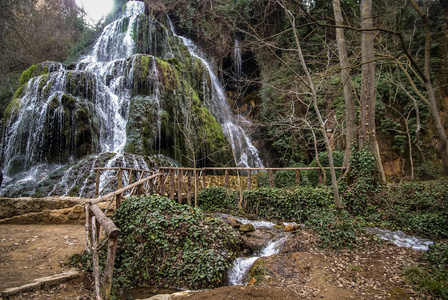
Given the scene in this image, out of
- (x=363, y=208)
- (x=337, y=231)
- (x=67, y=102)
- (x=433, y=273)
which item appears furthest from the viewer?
(x=67, y=102)

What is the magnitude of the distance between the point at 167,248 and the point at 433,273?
4.60 metres

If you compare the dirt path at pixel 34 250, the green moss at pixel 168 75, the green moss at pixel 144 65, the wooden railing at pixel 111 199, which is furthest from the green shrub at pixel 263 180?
the dirt path at pixel 34 250

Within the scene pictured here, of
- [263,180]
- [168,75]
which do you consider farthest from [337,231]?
[168,75]

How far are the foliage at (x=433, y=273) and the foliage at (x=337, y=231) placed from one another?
1238 millimetres

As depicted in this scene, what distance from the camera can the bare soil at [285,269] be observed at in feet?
11.9

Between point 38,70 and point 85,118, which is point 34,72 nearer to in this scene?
point 38,70

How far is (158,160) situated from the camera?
1236 cm

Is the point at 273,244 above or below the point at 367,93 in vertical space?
below

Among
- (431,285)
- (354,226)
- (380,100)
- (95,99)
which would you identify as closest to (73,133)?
(95,99)

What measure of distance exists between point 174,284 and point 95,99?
12.3m

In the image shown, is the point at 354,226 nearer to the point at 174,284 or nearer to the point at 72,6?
the point at 174,284

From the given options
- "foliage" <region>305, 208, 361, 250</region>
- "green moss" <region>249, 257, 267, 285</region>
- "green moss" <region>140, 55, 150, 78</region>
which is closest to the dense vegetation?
"foliage" <region>305, 208, 361, 250</region>

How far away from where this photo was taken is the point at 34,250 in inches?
185

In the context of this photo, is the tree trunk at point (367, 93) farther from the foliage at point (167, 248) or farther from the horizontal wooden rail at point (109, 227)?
the horizontal wooden rail at point (109, 227)
